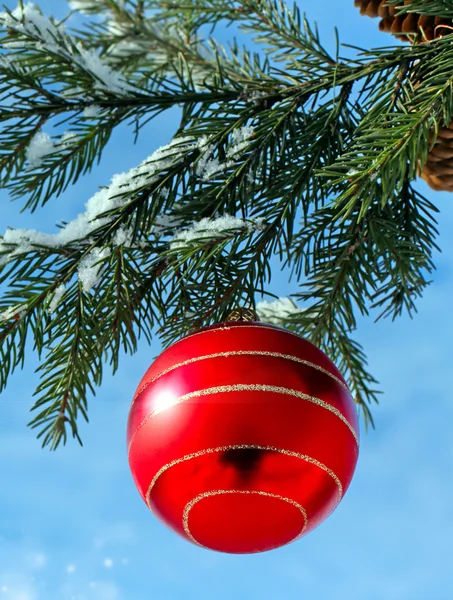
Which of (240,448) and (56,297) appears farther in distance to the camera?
(56,297)

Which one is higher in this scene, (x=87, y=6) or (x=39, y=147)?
(x=87, y=6)

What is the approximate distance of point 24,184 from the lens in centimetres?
107

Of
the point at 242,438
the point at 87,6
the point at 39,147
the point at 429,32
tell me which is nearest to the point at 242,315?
the point at 242,438

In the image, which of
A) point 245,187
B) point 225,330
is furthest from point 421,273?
point 225,330

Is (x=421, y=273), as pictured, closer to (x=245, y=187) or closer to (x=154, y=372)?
(x=245, y=187)

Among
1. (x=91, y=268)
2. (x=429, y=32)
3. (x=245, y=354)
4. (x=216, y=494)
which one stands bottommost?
(x=216, y=494)

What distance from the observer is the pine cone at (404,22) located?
112 cm

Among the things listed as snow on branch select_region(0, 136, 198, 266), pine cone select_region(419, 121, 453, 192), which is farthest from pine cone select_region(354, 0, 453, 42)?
snow on branch select_region(0, 136, 198, 266)

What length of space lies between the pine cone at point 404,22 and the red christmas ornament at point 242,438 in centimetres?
53

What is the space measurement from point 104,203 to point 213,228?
6.1 inches

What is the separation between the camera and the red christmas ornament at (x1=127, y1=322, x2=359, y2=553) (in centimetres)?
83

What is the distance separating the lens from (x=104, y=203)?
1020 millimetres

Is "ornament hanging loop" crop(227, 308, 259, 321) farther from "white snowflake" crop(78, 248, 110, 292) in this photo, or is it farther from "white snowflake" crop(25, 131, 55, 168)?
"white snowflake" crop(25, 131, 55, 168)

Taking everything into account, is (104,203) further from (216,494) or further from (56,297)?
(216,494)
